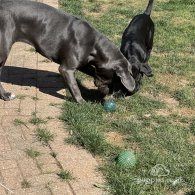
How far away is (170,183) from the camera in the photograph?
169 inches

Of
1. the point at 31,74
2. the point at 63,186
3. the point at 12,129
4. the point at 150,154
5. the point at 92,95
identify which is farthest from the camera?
the point at 31,74

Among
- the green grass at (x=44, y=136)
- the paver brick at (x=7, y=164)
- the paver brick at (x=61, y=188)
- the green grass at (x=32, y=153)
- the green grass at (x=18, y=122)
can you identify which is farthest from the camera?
the green grass at (x=18, y=122)

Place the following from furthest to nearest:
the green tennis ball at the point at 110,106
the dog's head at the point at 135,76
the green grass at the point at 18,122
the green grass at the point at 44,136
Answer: the dog's head at the point at 135,76
the green tennis ball at the point at 110,106
the green grass at the point at 18,122
the green grass at the point at 44,136

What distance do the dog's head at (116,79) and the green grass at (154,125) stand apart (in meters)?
0.24

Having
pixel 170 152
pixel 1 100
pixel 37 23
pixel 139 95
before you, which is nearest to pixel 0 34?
pixel 37 23

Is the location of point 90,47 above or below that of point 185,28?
above

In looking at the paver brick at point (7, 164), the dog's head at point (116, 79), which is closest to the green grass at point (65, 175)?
the paver brick at point (7, 164)

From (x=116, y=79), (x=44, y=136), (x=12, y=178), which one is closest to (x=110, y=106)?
(x=116, y=79)

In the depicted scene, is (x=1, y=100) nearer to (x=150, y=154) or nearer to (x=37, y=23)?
(x=37, y=23)

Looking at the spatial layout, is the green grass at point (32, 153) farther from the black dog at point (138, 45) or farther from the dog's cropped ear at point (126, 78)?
the black dog at point (138, 45)

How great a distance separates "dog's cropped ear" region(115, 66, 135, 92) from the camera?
18.5 feet

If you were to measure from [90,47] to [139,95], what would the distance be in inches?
41.8

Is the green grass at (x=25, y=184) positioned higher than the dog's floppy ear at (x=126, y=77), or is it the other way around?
the dog's floppy ear at (x=126, y=77)

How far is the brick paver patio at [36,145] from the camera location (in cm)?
422
